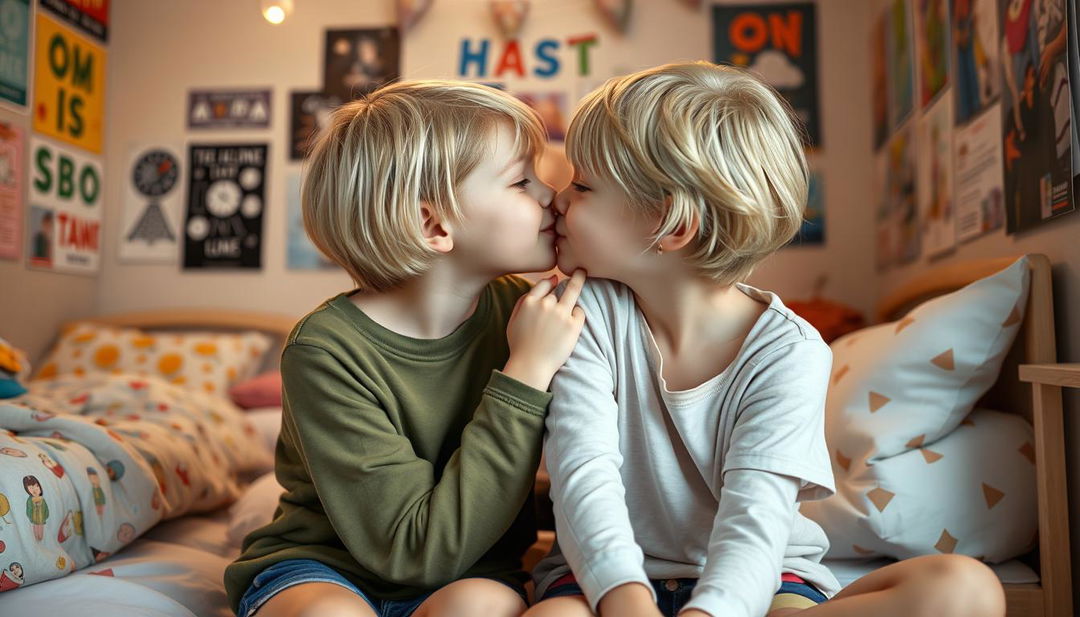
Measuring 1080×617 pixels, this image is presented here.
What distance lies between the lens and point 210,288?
9.60 ft

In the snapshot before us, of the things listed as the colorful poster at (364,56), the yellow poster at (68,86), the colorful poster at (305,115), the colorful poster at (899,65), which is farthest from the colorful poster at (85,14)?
the colorful poster at (899,65)

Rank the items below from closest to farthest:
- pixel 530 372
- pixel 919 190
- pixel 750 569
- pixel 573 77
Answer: pixel 750 569 < pixel 530 372 < pixel 919 190 < pixel 573 77

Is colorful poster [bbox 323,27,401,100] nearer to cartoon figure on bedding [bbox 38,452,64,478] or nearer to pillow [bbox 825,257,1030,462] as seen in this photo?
cartoon figure on bedding [bbox 38,452,64,478]

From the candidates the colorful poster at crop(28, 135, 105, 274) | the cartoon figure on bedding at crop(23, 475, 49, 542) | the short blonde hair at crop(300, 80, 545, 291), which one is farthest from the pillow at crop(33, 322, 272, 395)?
the short blonde hair at crop(300, 80, 545, 291)

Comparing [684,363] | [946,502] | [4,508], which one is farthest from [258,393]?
[946,502]

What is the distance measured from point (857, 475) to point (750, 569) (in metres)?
0.52

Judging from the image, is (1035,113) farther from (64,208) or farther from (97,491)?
(64,208)

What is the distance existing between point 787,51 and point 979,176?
4.16ft

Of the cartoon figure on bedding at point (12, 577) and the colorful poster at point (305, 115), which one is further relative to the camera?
the colorful poster at point (305, 115)

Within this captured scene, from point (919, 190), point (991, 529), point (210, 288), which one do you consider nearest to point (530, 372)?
point (991, 529)

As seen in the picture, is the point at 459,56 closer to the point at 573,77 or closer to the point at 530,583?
the point at 573,77

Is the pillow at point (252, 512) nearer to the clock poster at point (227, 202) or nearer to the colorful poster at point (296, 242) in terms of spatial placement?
the colorful poster at point (296, 242)

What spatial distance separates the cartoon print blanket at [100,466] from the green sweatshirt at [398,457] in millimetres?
296

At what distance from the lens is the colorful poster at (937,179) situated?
175 centimetres
